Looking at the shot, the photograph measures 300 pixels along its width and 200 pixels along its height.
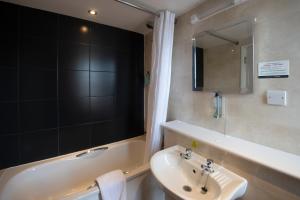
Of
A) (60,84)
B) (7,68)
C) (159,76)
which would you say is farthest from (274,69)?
(7,68)

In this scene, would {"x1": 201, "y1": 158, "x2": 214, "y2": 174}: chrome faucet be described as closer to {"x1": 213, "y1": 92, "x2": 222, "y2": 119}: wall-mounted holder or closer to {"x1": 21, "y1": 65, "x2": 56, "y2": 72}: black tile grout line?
{"x1": 213, "y1": 92, "x2": 222, "y2": 119}: wall-mounted holder

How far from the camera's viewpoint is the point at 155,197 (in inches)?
59.2

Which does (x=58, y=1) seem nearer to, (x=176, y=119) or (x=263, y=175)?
(x=176, y=119)

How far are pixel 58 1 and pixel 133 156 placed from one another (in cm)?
199

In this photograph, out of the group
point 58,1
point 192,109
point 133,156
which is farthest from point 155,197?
point 58,1

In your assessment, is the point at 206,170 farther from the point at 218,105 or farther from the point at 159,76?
the point at 159,76

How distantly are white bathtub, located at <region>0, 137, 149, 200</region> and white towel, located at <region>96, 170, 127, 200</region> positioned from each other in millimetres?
54

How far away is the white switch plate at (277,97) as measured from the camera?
936 millimetres

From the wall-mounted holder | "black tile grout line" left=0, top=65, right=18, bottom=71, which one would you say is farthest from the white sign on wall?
"black tile grout line" left=0, top=65, right=18, bottom=71

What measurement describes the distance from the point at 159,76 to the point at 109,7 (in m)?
0.86

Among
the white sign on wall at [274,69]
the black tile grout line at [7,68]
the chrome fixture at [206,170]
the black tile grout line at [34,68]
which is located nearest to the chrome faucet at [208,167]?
the chrome fixture at [206,170]

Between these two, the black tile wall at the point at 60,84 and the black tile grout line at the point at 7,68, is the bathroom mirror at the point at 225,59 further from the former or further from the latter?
the black tile grout line at the point at 7,68

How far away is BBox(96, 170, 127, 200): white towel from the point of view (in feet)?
3.77

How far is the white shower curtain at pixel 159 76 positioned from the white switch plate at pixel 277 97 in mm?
885
